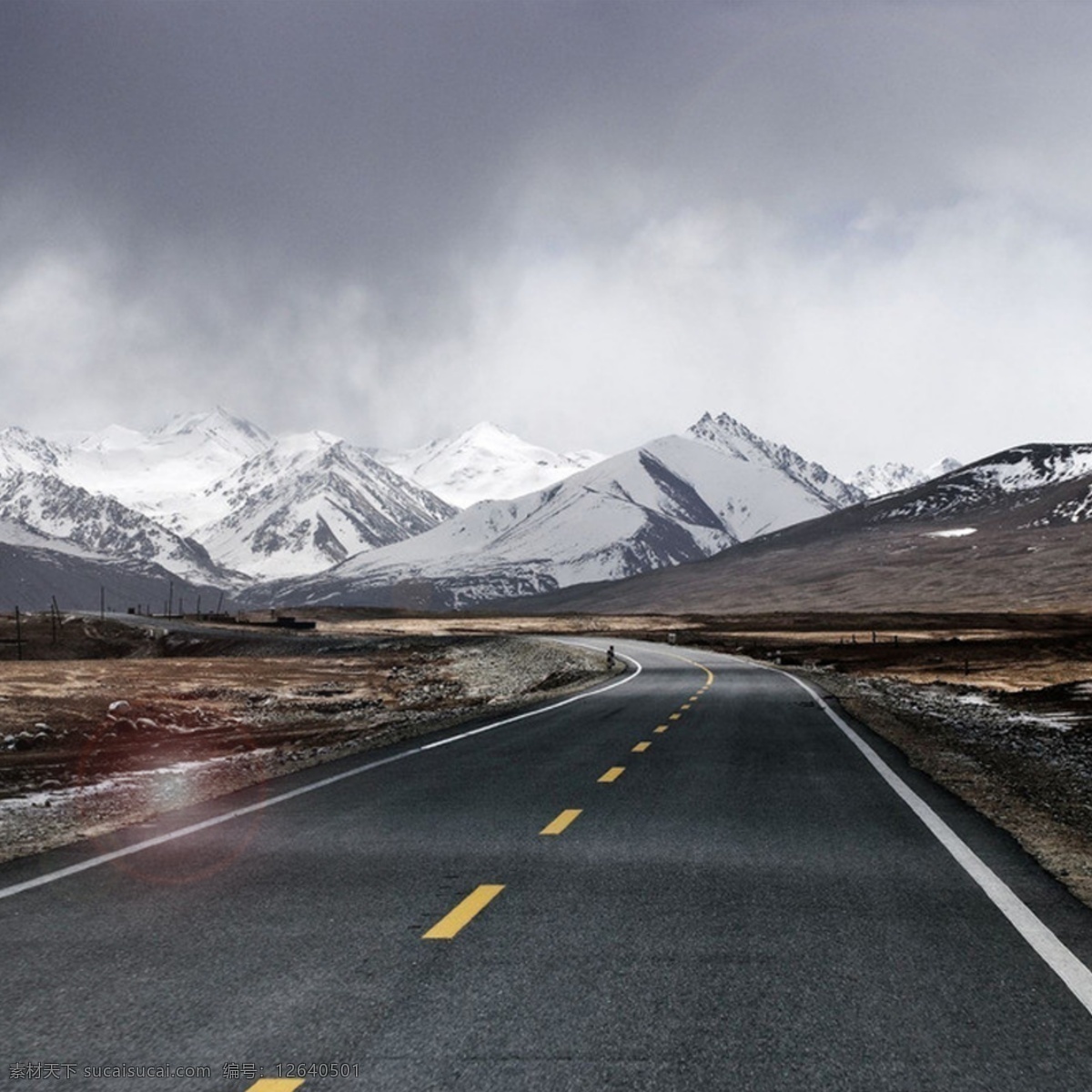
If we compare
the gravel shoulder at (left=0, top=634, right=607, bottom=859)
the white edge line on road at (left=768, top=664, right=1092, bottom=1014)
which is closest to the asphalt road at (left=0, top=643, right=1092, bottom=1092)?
the white edge line on road at (left=768, top=664, right=1092, bottom=1014)

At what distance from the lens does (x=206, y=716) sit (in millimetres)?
34344

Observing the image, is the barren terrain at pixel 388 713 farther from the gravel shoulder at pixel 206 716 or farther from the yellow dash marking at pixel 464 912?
the yellow dash marking at pixel 464 912

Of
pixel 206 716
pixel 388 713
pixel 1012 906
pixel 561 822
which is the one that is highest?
pixel 561 822

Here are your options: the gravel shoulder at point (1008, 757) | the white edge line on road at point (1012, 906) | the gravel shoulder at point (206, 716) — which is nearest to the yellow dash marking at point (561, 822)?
the white edge line on road at point (1012, 906)

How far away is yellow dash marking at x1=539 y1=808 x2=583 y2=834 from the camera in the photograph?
10.4 meters

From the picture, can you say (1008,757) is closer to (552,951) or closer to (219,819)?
(219,819)

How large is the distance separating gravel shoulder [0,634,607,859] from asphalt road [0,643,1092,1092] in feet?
10.8

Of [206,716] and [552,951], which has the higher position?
[552,951]

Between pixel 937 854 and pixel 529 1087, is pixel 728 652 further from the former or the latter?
pixel 529 1087

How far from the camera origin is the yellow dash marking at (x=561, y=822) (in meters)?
10.4

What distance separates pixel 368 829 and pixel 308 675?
46.5 metres

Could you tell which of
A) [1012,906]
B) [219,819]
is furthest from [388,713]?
[1012,906]

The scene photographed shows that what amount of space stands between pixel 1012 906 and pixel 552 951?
3211 mm

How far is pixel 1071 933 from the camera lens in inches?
271
